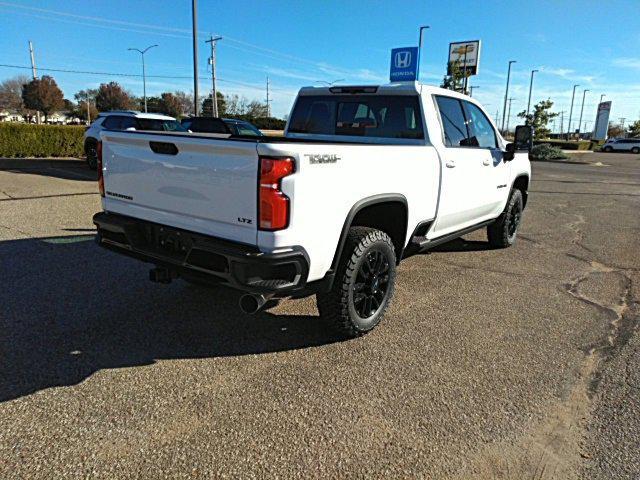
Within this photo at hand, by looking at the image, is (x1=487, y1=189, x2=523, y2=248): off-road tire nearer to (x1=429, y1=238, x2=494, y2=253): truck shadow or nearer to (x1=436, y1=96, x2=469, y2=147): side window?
(x1=429, y1=238, x2=494, y2=253): truck shadow

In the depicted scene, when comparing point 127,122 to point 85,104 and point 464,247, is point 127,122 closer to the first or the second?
point 464,247

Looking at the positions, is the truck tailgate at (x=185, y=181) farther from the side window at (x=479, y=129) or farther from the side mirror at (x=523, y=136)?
the side mirror at (x=523, y=136)

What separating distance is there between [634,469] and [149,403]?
2633 millimetres

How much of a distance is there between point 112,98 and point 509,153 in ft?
308

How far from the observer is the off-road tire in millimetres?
6469

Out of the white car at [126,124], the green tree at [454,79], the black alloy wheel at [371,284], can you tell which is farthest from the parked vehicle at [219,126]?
the green tree at [454,79]

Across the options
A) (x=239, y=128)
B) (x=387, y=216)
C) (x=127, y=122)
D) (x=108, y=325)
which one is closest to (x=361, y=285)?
(x=387, y=216)

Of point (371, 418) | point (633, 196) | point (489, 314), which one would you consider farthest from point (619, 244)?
point (633, 196)

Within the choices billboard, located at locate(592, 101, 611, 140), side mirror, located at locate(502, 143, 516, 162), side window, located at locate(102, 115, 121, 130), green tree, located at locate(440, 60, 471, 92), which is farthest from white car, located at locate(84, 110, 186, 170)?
billboard, located at locate(592, 101, 611, 140)

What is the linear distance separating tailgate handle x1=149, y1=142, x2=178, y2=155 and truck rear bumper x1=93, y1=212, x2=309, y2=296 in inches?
20.0

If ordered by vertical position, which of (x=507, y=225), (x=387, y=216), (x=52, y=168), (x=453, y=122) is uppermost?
(x=453, y=122)

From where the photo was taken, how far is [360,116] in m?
4.95

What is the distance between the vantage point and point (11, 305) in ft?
13.3

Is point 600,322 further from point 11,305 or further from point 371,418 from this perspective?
point 11,305
